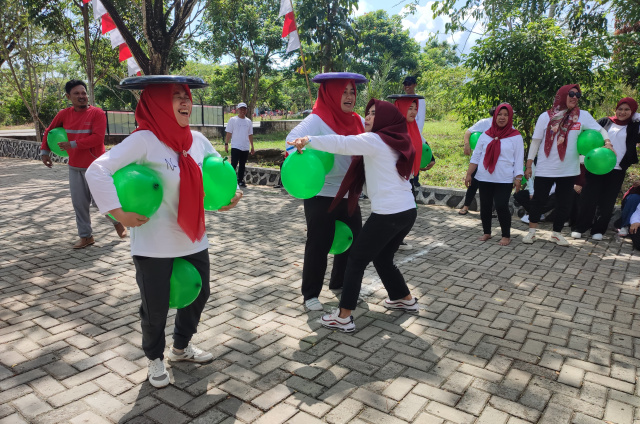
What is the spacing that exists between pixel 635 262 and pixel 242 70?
22.5 m

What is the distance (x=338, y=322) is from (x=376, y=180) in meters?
1.19

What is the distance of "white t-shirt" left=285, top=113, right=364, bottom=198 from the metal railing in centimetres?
1825

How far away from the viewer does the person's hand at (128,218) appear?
2.50 m

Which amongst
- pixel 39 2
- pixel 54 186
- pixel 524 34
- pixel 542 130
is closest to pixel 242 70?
pixel 39 2

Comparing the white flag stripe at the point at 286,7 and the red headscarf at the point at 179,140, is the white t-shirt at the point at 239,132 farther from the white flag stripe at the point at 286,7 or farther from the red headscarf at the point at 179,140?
the red headscarf at the point at 179,140

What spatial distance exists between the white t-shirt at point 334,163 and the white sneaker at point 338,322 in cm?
101

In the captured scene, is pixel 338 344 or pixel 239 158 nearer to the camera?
pixel 338 344

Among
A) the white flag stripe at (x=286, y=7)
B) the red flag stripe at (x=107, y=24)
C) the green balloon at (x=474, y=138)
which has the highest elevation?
the white flag stripe at (x=286, y=7)

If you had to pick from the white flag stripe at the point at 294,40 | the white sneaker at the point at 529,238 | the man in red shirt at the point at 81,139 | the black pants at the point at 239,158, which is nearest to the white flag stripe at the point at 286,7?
the white flag stripe at the point at 294,40

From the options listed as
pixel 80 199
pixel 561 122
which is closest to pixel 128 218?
pixel 80 199

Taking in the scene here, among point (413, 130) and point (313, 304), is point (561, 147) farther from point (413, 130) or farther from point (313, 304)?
point (313, 304)

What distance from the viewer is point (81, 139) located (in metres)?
5.73

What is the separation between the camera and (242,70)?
25.0 meters

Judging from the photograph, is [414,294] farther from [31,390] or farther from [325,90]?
[31,390]
